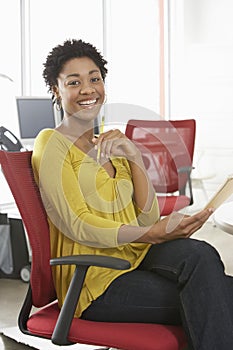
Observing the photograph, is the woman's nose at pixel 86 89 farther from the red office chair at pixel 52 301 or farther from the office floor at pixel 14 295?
the office floor at pixel 14 295

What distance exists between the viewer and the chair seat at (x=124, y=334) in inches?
64.7

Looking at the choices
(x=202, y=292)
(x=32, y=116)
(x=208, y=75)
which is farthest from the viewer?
(x=208, y=75)

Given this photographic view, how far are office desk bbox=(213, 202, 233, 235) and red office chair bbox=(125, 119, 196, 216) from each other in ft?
6.00

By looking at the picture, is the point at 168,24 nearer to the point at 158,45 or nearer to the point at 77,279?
the point at 158,45

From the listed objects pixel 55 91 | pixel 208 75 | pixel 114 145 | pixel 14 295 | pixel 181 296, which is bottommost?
pixel 14 295

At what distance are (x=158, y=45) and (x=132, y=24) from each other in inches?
14.1

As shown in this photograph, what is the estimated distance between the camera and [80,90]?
1.99 meters

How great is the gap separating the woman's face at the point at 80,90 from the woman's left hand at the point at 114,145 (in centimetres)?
11

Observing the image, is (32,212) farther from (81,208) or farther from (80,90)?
(80,90)

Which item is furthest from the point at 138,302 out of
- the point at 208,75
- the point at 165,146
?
the point at 208,75

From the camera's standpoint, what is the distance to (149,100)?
21.6 ft

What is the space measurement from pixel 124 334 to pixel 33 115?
2617mm

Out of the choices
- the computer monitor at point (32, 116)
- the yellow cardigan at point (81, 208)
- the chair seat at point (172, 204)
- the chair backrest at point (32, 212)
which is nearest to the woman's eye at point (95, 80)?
the yellow cardigan at point (81, 208)

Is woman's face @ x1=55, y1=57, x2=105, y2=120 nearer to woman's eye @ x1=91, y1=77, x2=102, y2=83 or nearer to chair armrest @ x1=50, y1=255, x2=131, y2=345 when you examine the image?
woman's eye @ x1=91, y1=77, x2=102, y2=83
